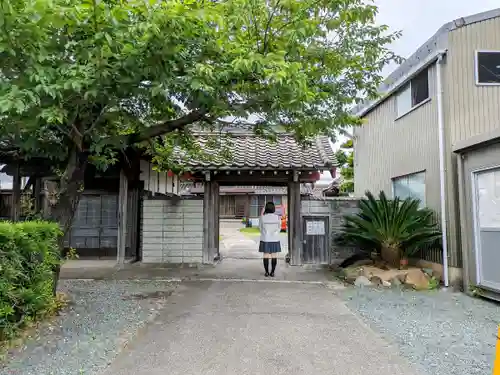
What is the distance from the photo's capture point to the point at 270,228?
8695 mm

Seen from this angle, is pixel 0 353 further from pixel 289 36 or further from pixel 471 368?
pixel 289 36

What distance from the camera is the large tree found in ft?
13.3

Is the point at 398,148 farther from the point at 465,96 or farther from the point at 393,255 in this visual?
the point at 393,255

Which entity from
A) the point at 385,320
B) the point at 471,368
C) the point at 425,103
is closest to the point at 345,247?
the point at 425,103

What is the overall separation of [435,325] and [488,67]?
5603 mm

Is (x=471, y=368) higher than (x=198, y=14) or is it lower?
lower

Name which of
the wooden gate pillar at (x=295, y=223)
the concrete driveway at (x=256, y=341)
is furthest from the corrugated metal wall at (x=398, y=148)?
the concrete driveway at (x=256, y=341)

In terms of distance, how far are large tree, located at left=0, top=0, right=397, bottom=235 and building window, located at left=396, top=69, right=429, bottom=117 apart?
7.58 feet

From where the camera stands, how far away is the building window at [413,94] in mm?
8703

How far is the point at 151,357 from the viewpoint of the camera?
3.89m

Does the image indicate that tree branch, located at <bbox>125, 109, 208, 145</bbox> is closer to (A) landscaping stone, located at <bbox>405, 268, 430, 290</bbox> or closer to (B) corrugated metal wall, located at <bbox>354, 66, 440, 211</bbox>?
(A) landscaping stone, located at <bbox>405, 268, 430, 290</bbox>

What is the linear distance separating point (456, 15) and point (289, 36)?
4798 millimetres

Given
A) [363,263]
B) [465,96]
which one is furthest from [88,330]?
[465,96]

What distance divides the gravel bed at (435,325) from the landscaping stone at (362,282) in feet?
1.10
